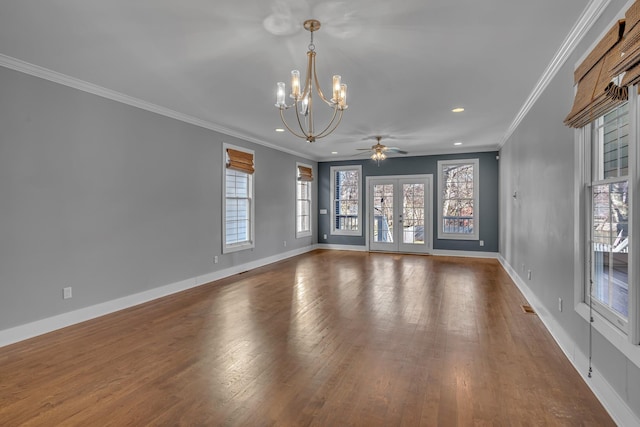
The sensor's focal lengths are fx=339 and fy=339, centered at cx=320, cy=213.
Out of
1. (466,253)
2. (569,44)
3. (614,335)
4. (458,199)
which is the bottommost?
(466,253)

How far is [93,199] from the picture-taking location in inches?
156

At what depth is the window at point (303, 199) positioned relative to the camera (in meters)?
8.80

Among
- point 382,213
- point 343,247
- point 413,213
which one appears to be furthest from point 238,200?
point 413,213

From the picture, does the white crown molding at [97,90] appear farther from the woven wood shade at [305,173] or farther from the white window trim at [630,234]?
the white window trim at [630,234]

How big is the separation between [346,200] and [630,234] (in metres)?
7.93

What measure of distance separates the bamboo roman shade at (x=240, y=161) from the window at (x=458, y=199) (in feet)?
15.9

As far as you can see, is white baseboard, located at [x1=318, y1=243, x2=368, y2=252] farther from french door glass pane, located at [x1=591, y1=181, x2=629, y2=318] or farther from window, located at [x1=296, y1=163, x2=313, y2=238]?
french door glass pane, located at [x1=591, y1=181, x2=629, y2=318]

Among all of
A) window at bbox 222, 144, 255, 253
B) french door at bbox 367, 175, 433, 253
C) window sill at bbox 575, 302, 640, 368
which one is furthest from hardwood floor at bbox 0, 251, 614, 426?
french door at bbox 367, 175, 433, 253

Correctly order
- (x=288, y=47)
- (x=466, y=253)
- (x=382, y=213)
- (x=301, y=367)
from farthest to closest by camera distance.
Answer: (x=382, y=213) < (x=466, y=253) < (x=288, y=47) < (x=301, y=367)

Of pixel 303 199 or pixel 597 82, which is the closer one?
pixel 597 82

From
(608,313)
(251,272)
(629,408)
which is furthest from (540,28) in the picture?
(251,272)

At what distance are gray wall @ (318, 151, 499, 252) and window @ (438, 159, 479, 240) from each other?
11 cm

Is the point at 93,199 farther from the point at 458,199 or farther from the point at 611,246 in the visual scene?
the point at 458,199

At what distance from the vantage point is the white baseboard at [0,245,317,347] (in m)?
3.27
